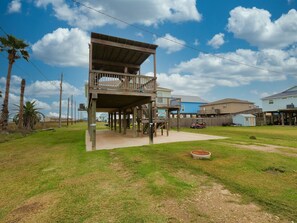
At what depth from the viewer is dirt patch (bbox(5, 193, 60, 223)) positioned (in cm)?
300

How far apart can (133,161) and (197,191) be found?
311 cm

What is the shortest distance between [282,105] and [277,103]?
1094 mm

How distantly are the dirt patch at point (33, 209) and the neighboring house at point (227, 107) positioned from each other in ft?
158

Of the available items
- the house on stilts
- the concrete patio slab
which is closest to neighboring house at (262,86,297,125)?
the concrete patio slab

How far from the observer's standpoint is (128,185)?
4.36 metres

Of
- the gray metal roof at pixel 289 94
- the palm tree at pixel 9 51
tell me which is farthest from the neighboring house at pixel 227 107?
the palm tree at pixel 9 51

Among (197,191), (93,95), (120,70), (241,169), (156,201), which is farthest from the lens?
(120,70)

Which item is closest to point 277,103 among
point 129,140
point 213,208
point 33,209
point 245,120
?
point 245,120

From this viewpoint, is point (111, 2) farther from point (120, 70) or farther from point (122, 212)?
point (122, 212)

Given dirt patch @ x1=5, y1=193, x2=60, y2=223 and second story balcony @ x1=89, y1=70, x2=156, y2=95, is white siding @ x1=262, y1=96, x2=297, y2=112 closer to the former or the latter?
second story balcony @ x1=89, y1=70, x2=156, y2=95

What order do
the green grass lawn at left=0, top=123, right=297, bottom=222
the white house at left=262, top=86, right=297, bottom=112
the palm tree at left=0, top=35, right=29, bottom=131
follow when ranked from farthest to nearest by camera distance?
1. the white house at left=262, top=86, right=297, bottom=112
2. the palm tree at left=0, top=35, right=29, bottom=131
3. the green grass lawn at left=0, top=123, right=297, bottom=222

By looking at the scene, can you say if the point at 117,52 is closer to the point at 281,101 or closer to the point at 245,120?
the point at 245,120

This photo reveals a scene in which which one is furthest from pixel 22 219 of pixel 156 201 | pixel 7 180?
pixel 7 180

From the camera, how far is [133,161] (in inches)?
259
